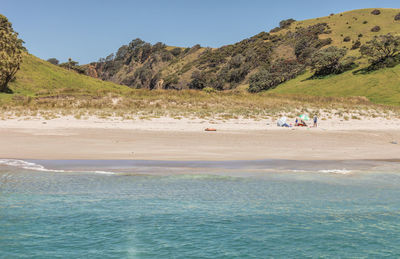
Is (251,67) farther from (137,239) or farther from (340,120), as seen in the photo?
(137,239)

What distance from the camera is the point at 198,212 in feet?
29.9

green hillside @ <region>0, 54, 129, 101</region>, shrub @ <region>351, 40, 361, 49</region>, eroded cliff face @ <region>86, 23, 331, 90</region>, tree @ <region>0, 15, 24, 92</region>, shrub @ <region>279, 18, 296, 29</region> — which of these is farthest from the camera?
shrub @ <region>279, 18, 296, 29</region>

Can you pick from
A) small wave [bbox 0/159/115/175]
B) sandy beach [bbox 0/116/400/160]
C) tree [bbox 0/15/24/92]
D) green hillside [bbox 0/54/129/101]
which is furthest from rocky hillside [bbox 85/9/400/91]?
small wave [bbox 0/159/115/175]

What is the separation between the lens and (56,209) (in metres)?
9.27

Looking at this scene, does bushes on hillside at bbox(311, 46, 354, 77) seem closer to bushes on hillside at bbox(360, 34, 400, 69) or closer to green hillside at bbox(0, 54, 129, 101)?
bushes on hillside at bbox(360, 34, 400, 69)

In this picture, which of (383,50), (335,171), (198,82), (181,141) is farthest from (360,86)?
(335,171)

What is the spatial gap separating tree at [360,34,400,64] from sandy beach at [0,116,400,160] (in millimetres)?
69135

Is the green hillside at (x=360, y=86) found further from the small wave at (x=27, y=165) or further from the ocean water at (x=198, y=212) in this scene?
the small wave at (x=27, y=165)

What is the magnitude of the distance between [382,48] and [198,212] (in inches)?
3810

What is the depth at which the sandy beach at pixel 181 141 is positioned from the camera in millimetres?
17453

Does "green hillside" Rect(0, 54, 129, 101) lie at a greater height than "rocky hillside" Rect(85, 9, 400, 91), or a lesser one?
lesser

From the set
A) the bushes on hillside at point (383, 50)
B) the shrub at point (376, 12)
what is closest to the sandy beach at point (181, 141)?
the bushes on hillside at point (383, 50)

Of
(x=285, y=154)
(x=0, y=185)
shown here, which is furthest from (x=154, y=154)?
(x=0, y=185)

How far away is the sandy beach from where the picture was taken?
17.5 meters
